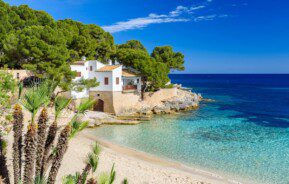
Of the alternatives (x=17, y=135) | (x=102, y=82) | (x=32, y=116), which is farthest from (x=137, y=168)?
(x=102, y=82)

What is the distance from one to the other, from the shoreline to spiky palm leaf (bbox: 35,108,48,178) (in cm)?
1027

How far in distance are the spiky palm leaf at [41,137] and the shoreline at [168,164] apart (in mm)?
10275

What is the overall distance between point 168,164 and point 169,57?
127ft

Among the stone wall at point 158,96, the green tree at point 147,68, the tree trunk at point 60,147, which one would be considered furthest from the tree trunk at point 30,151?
the stone wall at point 158,96

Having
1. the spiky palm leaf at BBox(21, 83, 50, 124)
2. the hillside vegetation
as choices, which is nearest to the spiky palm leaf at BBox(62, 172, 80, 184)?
the spiky palm leaf at BBox(21, 83, 50, 124)

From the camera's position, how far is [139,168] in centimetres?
1634

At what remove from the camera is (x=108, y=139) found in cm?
2395

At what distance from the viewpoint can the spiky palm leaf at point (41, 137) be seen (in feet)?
22.2

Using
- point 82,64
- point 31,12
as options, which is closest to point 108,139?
point 82,64

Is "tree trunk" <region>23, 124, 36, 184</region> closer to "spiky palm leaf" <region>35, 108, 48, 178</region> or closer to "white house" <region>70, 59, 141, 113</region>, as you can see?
"spiky palm leaf" <region>35, 108, 48, 178</region>

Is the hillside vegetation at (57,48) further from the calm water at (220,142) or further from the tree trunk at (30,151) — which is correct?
A: the tree trunk at (30,151)

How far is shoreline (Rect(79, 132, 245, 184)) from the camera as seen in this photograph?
15295 mm

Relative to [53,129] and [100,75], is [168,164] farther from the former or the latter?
[100,75]

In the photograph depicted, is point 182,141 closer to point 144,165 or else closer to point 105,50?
point 144,165
